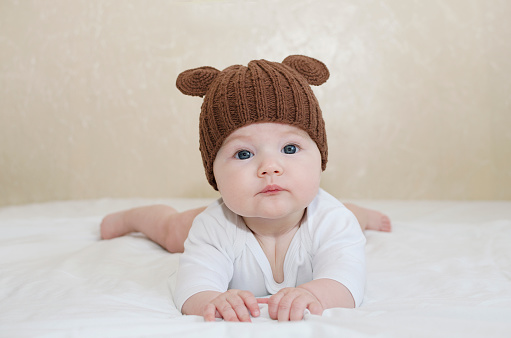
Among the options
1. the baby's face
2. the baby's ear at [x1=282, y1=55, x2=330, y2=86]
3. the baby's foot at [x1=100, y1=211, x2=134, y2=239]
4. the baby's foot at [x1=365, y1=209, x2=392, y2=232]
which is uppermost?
the baby's ear at [x1=282, y1=55, x2=330, y2=86]

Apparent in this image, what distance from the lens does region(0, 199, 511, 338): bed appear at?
2.42 feet

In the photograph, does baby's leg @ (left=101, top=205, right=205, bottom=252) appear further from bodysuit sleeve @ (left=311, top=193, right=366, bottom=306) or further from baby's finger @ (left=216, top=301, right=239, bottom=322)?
baby's finger @ (left=216, top=301, right=239, bottom=322)

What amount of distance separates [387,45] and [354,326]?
1.89m

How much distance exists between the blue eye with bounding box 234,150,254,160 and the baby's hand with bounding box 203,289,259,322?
10.3 inches

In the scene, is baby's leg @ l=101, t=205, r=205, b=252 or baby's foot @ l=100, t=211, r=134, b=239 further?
baby's foot @ l=100, t=211, r=134, b=239

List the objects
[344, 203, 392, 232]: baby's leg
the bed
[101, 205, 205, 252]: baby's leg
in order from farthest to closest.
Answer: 1. [344, 203, 392, 232]: baby's leg
2. [101, 205, 205, 252]: baby's leg
3. the bed

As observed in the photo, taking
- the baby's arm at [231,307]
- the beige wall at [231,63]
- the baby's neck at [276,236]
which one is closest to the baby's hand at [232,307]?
the baby's arm at [231,307]

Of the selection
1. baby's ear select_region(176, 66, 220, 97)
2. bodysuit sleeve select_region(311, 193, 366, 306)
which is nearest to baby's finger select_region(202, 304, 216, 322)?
bodysuit sleeve select_region(311, 193, 366, 306)

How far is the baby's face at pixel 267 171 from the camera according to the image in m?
0.97

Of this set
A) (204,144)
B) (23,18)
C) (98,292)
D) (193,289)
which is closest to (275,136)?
(204,144)

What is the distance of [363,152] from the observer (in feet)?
8.04

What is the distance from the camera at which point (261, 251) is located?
1.09 metres

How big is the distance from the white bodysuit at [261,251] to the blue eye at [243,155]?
159 mm

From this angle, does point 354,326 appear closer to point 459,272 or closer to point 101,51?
point 459,272
